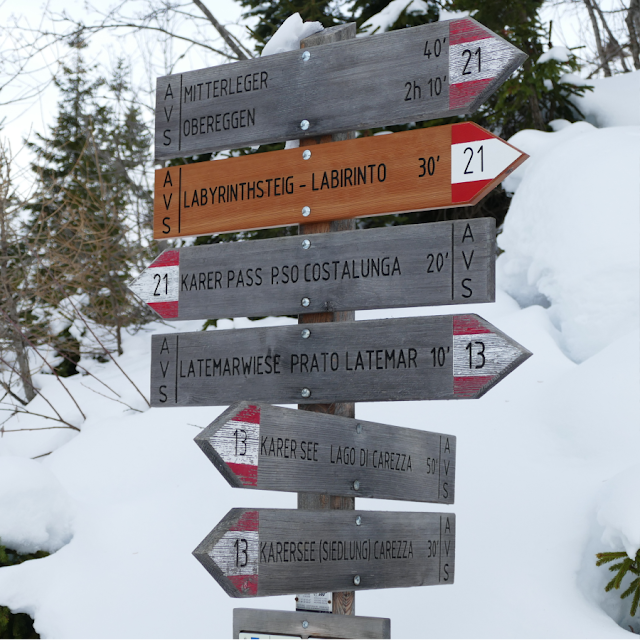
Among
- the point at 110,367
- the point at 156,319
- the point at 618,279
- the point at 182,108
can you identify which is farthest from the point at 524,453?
the point at 156,319

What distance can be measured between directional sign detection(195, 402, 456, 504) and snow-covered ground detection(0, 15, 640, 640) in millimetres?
1066

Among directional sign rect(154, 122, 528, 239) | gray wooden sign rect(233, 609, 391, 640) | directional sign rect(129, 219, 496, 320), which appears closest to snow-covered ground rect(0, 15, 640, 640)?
gray wooden sign rect(233, 609, 391, 640)

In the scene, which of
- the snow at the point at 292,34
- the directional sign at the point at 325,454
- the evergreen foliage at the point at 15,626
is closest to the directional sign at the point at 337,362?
the directional sign at the point at 325,454

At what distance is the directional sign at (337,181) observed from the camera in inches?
102

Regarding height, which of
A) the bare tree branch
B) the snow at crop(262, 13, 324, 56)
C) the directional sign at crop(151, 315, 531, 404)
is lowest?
the directional sign at crop(151, 315, 531, 404)

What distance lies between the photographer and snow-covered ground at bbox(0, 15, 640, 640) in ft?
12.1

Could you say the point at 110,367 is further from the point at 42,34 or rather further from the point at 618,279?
the point at 618,279

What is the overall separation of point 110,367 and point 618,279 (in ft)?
20.7

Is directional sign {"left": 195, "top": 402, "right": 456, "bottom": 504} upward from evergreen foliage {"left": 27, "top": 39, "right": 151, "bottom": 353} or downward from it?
downward

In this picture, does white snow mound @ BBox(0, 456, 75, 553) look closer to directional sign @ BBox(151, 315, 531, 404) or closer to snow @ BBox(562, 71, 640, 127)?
directional sign @ BBox(151, 315, 531, 404)

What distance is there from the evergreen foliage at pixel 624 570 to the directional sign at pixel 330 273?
5.67 feet

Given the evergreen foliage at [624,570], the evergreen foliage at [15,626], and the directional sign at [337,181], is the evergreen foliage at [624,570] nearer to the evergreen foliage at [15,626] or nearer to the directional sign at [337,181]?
the directional sign at [337,181]

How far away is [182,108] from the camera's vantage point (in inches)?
125

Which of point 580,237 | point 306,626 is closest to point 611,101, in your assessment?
point 580,237
